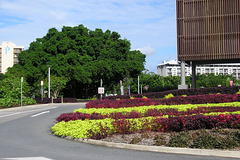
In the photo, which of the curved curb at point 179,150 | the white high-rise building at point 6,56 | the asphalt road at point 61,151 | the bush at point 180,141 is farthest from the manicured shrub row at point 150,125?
the white high-rise building at point 6,56

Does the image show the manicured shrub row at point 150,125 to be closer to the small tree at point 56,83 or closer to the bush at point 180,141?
the bush at point 180,141

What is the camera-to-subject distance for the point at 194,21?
3806 centimetres

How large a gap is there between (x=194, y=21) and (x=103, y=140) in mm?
30773

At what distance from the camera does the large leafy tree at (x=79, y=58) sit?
4969 centimetres

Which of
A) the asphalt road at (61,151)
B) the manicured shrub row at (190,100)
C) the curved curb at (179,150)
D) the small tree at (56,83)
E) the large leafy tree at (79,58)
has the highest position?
the large leafy tree at (79,58)

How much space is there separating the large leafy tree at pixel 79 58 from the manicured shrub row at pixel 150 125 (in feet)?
123

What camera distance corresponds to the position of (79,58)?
50.2 meters

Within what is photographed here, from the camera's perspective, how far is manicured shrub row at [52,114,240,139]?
1040 centimetres

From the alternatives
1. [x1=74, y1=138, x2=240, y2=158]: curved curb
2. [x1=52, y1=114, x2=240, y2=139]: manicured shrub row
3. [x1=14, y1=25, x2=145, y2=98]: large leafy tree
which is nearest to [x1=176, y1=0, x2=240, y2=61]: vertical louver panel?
[x1=14, y1=25, x2=145, y2=98]: large leafy tree

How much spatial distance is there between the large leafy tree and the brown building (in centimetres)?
1601

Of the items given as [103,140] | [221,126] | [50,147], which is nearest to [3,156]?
[50,147]

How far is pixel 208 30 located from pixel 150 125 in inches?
1150

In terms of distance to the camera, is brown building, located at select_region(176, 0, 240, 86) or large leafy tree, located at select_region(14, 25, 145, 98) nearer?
brown building, located at select_region(176, 0, 240, 86)

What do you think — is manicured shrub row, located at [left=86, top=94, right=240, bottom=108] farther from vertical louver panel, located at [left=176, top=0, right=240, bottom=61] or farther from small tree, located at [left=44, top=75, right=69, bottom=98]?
small tree, located at [left=44, top=75, right=69, bottom=98]
